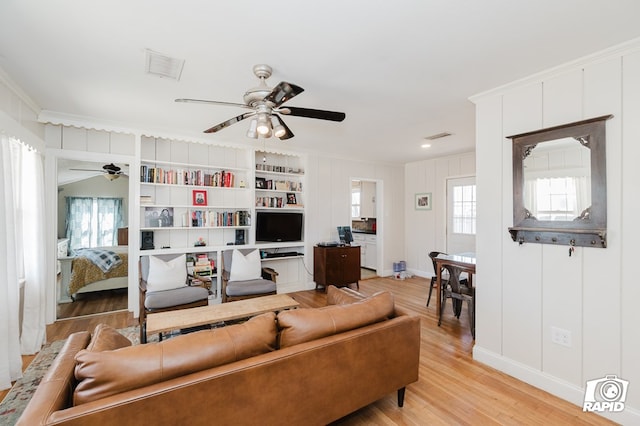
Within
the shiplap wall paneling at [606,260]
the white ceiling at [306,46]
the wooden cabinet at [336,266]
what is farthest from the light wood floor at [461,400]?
the white ceiling at [306,46]

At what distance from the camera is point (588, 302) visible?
2.09 meters

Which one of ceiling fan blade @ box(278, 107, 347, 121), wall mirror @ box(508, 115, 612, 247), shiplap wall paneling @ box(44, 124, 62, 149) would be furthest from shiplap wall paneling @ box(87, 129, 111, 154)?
wall mirror @ box(508, 115, 612, 247)

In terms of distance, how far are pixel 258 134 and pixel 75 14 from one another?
1.25 meters

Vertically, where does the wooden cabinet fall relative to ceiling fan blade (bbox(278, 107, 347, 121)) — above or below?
below

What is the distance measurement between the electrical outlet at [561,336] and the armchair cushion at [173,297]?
10.8 feet

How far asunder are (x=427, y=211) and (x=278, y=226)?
321 cm

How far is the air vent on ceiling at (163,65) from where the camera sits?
2.12 m

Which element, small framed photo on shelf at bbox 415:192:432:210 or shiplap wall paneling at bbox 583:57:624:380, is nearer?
shiplap wall paneling at bbox 583:57:624:380

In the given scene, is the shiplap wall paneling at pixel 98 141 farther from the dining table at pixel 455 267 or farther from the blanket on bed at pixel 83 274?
the dining table at pixel 455 267

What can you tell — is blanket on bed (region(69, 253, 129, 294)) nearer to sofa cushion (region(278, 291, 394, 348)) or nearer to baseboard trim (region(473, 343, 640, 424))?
sofa cushion (region(278, 291, 394, 348))

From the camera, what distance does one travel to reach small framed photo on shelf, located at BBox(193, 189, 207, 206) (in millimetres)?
4335

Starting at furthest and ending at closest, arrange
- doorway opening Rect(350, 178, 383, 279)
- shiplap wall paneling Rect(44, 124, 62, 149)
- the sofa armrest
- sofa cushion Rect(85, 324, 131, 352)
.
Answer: doorway opening Rect(350, 178, 383, 279) → shiplap wall paneling Rect(44, 124, 62, 149) → sofa cushion Rect(85, 324, 131, 352) → the sofa armrest

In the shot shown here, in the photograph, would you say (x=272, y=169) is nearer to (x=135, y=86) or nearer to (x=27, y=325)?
(x=135, y=86)

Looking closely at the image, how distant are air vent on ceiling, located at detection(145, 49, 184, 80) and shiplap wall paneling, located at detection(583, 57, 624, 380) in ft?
9.95
